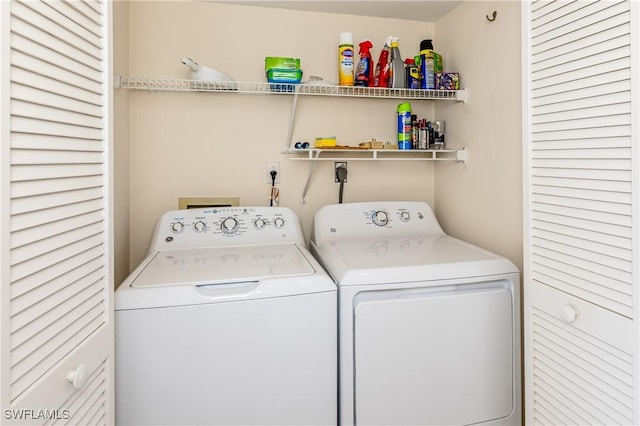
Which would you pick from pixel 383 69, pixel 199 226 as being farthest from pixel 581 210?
pixel 199 226

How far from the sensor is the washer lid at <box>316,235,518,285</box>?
1.31 meters

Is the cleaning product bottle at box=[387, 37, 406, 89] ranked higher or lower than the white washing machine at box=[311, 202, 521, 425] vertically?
higher

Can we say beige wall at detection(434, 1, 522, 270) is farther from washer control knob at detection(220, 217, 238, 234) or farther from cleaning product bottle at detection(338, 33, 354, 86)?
washer control knob at detection(220, 217, 238, 234)

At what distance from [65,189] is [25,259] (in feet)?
0.64

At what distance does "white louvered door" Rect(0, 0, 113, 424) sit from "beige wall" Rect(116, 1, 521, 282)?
3.05ft

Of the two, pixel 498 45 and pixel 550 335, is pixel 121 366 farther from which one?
pixel 498 45

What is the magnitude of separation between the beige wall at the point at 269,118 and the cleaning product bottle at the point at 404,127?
0.19 meters

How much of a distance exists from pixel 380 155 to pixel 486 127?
0.61 meters

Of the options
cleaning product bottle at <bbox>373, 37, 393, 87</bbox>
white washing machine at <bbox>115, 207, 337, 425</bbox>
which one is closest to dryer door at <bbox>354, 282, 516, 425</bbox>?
white washing machine at <bbox>115, 207, 337, 425</bbox>

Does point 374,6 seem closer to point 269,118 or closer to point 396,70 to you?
point 396,70

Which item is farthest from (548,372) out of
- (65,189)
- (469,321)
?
(65,189)

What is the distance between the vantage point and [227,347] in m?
1.17

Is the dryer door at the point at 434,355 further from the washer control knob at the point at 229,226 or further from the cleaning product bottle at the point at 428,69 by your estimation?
the cleaning product bottle at the point at 428,69

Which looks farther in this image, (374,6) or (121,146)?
(374,6)
